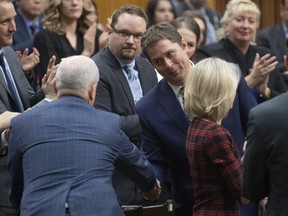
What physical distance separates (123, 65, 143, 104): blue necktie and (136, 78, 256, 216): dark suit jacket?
2.79ft

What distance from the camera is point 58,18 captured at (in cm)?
777

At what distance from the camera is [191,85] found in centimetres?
471

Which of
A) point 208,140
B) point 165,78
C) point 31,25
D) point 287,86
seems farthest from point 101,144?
point 31,25

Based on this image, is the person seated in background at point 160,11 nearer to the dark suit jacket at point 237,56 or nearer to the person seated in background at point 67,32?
the person seated in background at point 67,32

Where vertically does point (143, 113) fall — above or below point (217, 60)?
below

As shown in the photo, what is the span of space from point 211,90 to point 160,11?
467 cm

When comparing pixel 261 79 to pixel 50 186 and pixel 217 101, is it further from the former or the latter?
pixel 50 186

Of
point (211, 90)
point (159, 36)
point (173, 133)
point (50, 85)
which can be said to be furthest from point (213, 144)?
point (50, 85)

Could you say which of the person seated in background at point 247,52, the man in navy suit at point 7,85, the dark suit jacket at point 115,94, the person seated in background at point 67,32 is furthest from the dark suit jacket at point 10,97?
the person seated in background at point 247,52

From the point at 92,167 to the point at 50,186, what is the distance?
0.71ft

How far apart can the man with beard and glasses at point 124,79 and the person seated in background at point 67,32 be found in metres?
1.24

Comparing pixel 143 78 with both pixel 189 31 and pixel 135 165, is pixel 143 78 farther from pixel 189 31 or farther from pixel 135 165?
pixel 135 165

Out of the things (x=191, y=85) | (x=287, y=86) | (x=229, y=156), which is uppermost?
(x=191, y=85)

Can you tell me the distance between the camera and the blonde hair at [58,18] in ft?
25.1
